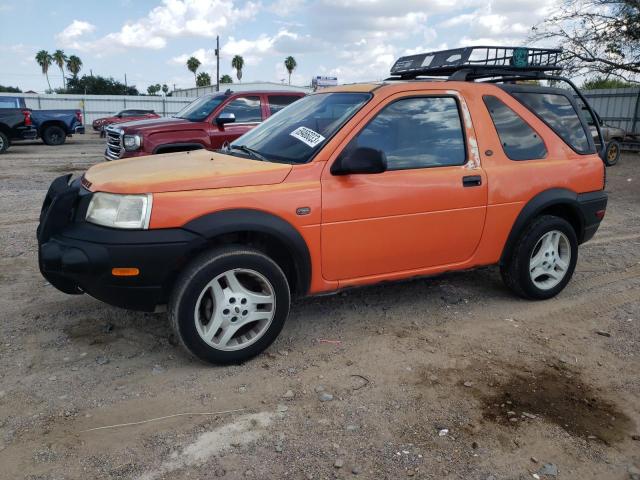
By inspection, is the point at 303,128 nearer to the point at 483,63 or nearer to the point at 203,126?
the point at 483,63

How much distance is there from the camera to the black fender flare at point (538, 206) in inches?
172

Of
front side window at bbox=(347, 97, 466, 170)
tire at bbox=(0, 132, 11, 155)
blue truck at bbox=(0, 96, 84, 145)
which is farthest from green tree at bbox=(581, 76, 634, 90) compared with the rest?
tire at bbox=(0, 132, 11, 155)

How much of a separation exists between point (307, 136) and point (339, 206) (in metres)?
0.59

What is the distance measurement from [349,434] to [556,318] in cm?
239

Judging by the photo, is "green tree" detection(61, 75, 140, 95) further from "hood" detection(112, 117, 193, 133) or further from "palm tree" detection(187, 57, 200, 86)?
"hood" detection(112, 117, 193, 133)

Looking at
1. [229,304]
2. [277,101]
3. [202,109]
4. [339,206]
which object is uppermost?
[277,101]

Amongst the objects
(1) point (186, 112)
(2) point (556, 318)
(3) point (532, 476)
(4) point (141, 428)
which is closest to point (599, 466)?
(3) point (532, 476)

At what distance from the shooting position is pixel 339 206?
11.8 feet

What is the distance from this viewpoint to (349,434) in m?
2.83

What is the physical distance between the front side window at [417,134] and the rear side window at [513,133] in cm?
37

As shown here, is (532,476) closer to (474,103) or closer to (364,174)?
(364,174)

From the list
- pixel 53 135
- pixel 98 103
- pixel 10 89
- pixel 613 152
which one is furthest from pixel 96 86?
pixel 613 152

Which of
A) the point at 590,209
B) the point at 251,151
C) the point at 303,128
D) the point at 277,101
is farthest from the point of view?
the point at 277,101

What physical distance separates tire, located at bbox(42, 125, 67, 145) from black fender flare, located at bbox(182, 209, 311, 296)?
780 inches
